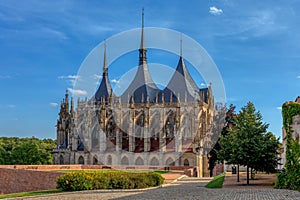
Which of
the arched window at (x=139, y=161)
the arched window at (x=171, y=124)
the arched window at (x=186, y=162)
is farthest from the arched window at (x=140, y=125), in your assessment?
the arched window at (x=186, y=162)

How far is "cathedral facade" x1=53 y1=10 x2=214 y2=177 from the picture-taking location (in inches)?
2416

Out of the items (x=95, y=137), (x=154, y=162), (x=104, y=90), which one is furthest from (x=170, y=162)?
(x=104, y=90)

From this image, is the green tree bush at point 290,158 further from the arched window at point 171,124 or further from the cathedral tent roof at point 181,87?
the cathedral tent roof at point 181,87

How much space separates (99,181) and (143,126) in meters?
44.0

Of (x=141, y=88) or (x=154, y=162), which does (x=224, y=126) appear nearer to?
(x=154, y=162)

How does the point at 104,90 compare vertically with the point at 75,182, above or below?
above

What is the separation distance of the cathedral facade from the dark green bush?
33.8 m

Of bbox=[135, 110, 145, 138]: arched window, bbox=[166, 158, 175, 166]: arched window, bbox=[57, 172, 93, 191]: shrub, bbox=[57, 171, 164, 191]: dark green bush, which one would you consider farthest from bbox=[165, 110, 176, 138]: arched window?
bbox=[57, 172, 93, 191]: shrub

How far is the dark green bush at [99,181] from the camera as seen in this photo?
69.9 ft

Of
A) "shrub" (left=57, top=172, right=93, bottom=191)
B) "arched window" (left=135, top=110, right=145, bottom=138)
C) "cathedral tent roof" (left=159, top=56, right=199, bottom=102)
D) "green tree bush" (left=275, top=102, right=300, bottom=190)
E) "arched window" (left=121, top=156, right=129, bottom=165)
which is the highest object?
"cathedral tent roof" (left=159, top=56, right=199, bottom=102)

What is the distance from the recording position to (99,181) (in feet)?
71.8

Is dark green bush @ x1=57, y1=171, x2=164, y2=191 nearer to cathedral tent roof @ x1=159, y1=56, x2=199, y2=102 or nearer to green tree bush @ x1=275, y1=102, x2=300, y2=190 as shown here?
green tree bush @ x1=275, y1=102, x2=300, y2=190

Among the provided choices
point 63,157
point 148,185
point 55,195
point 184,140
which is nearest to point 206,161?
point 184,140

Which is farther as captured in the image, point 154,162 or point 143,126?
point 143,126
